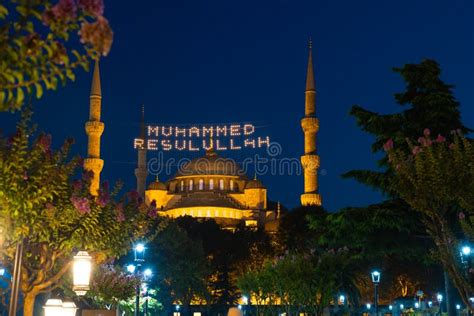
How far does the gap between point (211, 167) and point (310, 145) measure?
3557 cm

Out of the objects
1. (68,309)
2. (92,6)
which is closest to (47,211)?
(68,309)

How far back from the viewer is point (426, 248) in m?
26.3

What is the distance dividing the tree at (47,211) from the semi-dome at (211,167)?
9152cm

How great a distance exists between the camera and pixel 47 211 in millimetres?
12133

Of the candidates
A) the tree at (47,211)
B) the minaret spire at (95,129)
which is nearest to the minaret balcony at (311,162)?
the minaret spire at (95,129)

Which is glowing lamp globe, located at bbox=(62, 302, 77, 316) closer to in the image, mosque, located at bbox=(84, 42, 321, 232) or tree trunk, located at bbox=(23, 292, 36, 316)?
tree trunk, located at bbox=(23, 292, 36, 316)

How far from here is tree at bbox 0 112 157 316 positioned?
11023 millimetres

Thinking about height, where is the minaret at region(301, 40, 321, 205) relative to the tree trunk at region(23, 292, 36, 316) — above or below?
above

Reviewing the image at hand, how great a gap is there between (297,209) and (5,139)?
58.1 meters

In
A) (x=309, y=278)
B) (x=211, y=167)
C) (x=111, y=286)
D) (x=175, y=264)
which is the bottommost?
(x=111, y=286)

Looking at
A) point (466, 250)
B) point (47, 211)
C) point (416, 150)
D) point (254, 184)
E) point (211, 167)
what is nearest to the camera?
point (47, 211)

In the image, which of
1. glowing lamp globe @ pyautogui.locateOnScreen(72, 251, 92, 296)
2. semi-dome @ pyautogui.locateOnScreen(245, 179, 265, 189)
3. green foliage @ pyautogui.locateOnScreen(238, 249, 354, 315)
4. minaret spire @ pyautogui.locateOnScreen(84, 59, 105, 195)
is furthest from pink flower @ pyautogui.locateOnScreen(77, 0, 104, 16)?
semi-dome @ pyautogui.locateOnScreen(245, 179, 265, 189)

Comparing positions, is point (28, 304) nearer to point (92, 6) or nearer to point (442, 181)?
point (442, 181)

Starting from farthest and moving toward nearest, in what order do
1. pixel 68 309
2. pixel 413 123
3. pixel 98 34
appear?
pixel 413 123 → pixel 68 309 → pixel 98 34
